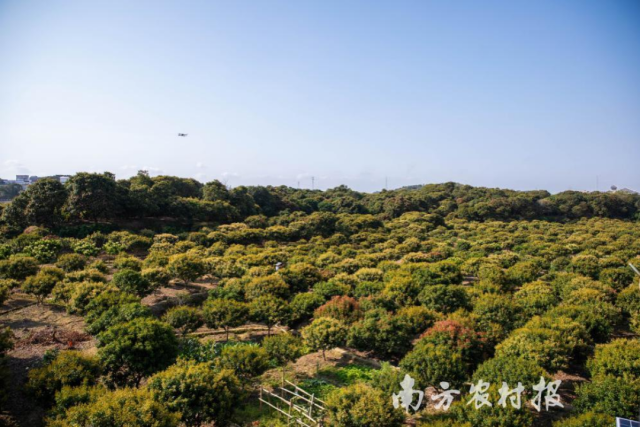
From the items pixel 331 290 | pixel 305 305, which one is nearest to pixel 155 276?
pixel 305 305

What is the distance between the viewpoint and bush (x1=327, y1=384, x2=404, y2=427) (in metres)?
8.70

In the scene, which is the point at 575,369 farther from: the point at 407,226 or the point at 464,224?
the point at 464,224

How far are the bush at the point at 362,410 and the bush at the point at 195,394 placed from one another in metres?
3.03

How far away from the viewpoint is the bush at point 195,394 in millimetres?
9133

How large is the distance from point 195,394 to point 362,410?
15.2 ft

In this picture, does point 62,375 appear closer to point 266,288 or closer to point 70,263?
point 266,288

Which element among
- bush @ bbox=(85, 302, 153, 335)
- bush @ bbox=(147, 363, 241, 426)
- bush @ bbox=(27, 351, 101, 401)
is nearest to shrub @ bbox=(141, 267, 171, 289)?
bush @ bbox=(85, 302, 153, 335)

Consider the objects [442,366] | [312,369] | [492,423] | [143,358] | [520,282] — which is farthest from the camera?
[520,282]

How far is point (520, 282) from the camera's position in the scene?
22.3 metres

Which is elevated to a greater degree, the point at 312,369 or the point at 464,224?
the point at 464,224

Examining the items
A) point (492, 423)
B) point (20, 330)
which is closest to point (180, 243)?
point (20, 330)

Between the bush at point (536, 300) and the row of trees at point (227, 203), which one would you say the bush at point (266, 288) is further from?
the row of trees at point (227, 203)

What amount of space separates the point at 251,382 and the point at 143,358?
405 cm

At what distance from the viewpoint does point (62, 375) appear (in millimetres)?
10203
